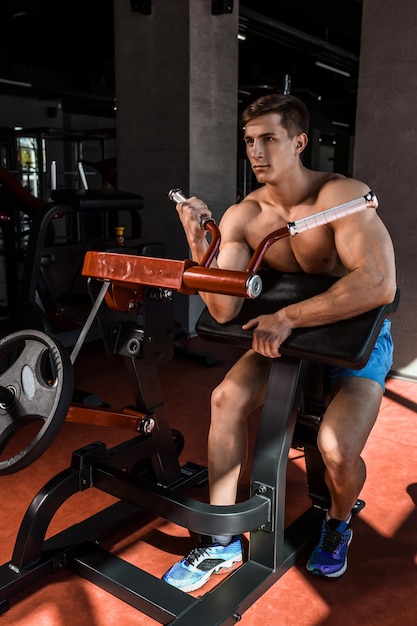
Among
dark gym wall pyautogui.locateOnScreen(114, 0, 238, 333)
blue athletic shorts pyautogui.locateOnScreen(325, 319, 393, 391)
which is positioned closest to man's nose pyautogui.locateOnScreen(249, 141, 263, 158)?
blue athletic shorts pyautogui.locateOnScreen(325, 319, 393, 391)

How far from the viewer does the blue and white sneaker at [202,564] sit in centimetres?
177

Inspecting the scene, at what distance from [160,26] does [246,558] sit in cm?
385

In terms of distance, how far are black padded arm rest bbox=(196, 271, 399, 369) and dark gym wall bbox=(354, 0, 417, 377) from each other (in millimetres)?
1930

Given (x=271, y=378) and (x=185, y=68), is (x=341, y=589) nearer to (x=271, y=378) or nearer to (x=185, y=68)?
(x=271, y=378)

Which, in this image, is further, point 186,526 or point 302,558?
point 302,558

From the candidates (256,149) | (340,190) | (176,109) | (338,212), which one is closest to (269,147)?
(256,149)

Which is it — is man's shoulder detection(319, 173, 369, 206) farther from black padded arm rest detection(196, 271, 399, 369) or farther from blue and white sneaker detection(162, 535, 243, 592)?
blue and white sneaker detection(162, 535, 243, 592)

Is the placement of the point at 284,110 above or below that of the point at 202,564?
above

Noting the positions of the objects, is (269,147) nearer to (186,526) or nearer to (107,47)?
(186,526)

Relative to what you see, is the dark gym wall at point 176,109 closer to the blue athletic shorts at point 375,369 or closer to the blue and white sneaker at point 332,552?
the blue athletic shorts at point 375,369

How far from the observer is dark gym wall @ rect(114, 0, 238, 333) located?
14.4 feet

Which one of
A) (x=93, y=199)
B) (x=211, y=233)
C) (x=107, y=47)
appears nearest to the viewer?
(x=211, y=233)

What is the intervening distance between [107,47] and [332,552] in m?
9.59

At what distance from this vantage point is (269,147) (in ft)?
5.85
